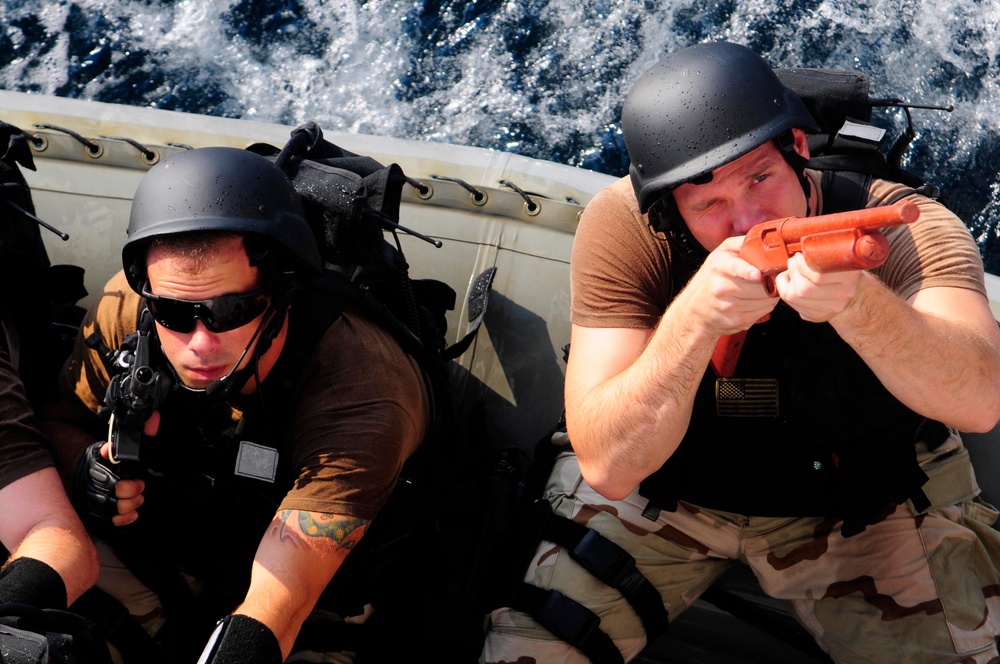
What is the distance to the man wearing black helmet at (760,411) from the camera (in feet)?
6.30

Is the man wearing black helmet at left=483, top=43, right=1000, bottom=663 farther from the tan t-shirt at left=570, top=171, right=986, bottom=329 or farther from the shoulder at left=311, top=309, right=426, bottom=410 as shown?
the shoulder at left=311, top=309, right=426, bottom=410

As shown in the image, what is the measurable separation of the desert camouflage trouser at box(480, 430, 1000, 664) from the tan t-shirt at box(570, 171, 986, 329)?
1.64 ft

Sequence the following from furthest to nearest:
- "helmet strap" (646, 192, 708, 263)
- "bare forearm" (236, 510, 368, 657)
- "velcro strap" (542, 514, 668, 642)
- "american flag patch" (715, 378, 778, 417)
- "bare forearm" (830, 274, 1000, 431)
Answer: "velcro strap" (542, 514, 668, 642) < "american flag patch" (715, 378, 778, 417) < "helmet strap" (646, 192, 708, 263) < "bare forearm" (236, 510, 368, 657) < "bare forearm" (830, 274, 1000, 431)

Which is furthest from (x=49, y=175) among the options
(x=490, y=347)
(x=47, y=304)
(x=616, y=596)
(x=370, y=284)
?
(x=616, y=596)

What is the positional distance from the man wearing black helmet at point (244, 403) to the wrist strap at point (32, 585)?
185mm

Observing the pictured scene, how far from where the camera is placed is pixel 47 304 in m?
2.60

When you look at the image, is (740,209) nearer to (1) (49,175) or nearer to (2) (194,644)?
(2) (194,644)

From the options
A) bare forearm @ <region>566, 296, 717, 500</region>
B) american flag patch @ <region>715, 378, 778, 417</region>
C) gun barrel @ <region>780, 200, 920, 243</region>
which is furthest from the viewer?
american flag patch @ <region>715, 378, 778, 417</region>

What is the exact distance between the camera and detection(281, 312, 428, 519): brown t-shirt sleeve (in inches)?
79.7

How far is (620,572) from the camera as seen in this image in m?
2.32

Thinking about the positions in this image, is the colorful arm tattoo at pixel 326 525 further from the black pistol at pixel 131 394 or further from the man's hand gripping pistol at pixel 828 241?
the man's hand gripping pistol at pixel 828 241

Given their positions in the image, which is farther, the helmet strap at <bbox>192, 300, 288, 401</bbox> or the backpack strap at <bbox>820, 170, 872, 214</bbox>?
the backpack strap at <bbox>820, 170, 872, 214</bbox>

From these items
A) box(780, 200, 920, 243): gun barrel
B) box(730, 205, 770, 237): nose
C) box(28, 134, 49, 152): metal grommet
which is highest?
box(780, 200, 920, 243): gun barrel

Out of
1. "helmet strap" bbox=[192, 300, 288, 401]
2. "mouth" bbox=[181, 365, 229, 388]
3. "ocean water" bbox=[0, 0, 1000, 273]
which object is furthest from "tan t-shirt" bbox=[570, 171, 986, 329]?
"ocean water" bbox=[0, 0, 1000, 273]
